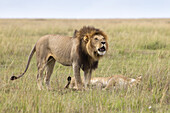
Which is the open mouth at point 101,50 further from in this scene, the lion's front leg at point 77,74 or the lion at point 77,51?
the lion's front leg at point 77,74

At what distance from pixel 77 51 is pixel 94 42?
388 millimetres

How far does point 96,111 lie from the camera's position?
3463mm

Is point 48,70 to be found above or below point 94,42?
below

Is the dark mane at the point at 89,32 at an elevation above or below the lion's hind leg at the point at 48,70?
above

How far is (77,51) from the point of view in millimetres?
4707

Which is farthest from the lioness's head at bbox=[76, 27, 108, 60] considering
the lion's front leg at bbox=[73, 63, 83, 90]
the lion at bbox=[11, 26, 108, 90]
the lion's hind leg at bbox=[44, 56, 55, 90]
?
the lion's hind leg at bbox=[44, 56, 55, 90]

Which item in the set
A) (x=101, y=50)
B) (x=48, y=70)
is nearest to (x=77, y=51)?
(x=101, y=50)

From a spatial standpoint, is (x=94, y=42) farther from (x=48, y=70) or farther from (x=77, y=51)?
(x=48, y=70)

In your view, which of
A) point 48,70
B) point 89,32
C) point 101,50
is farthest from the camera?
point 48,70

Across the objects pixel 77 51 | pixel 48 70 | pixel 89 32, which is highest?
pixel 89 32

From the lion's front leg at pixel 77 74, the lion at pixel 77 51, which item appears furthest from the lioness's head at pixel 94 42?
the lion's front leg at pixel 77 74

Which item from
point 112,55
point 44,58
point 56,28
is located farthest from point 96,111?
point 56,28

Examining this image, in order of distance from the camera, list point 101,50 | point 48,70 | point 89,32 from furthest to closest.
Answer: point 48,70 < point 89,32 < point 101,50

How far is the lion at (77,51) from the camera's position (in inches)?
178
